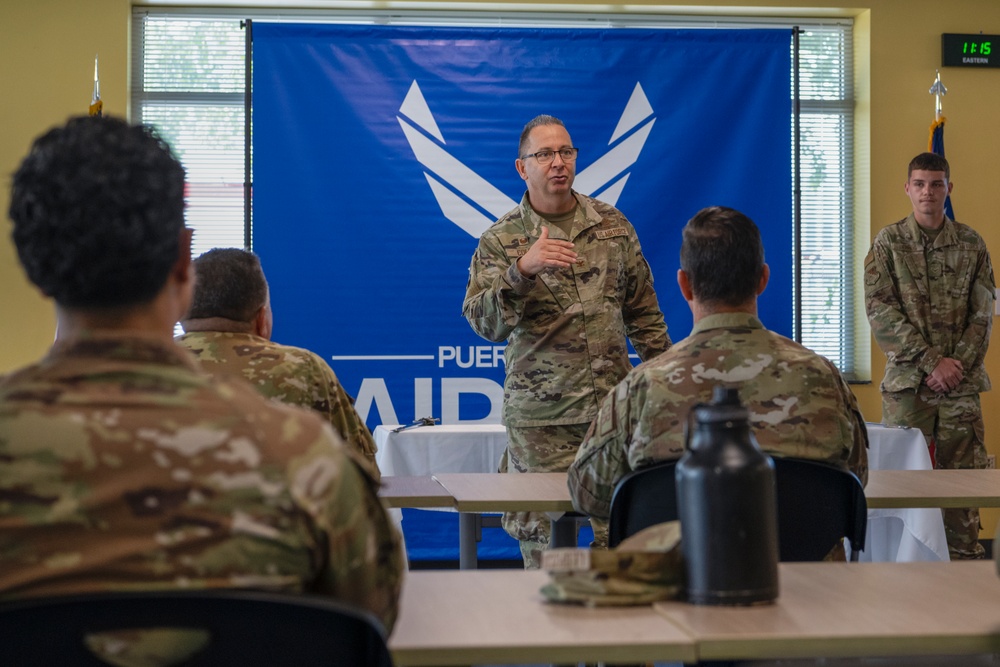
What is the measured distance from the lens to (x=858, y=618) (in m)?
1.31

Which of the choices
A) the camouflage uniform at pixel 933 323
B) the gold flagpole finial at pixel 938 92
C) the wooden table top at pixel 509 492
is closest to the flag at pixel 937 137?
the gold flagpole finial at pixel 938 92

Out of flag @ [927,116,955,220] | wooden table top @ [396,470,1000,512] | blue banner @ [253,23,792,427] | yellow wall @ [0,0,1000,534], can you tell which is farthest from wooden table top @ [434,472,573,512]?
flag @ [927,116,955,220]

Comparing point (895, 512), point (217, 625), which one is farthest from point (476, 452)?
point (217, 625)

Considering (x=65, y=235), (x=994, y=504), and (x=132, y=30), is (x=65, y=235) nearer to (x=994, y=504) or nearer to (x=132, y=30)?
(x=994, y=504)

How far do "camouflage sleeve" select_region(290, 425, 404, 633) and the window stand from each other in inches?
193

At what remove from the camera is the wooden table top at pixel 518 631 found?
1211mm

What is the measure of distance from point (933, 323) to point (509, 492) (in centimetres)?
328

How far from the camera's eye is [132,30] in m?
5.90

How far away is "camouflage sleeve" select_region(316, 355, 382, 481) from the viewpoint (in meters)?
2.50

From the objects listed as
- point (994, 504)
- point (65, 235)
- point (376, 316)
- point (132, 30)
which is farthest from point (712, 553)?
point (132, 30)

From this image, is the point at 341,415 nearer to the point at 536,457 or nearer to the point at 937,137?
the point at 536,457

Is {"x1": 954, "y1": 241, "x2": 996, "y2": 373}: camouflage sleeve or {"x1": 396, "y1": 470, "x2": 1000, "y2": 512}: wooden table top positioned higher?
{"x1": 954, "y1": 241, "x2": 996, "y2": 373}: camouflage sleeve

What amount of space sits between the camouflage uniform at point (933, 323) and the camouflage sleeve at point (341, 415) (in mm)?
3211

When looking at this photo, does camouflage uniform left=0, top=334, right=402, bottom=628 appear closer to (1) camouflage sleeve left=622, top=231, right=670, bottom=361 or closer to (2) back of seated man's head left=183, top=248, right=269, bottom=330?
(2) back of seated man's head left=183, top=248, right=269, bottom=330
